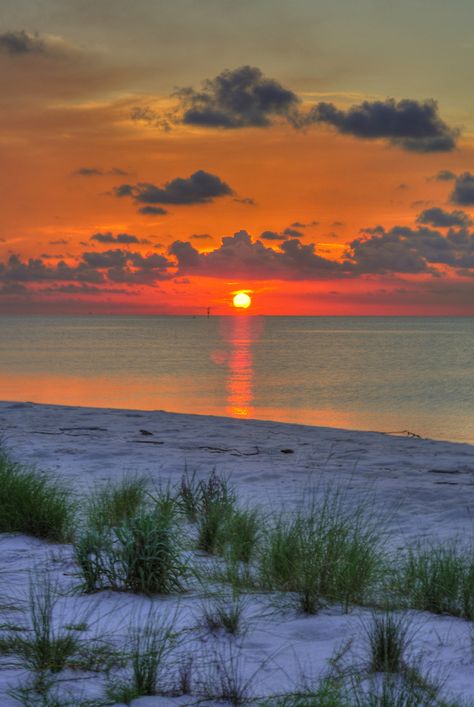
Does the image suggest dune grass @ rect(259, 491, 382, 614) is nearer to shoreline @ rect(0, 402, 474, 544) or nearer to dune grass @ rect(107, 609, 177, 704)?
dune grass @ rect(107, 609, 177, 704)

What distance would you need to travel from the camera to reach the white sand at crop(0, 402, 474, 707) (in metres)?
3.90

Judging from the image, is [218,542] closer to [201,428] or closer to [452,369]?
[201,428]

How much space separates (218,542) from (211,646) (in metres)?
2.13

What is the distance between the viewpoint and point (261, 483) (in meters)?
9.86

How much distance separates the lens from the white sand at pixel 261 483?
3.90 m

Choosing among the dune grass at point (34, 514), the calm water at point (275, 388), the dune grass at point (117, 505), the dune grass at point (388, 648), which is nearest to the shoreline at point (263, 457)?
the dune grass at point (117, 505)

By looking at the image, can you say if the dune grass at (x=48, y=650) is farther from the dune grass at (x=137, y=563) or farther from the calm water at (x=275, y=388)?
the calm water at (x=275, y=388)

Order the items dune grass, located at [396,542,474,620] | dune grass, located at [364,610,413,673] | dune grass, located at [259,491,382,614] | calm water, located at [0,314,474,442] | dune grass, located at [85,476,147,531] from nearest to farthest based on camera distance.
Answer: dune grass, located at [364,610,413,673]
dune grass, located at [396,542,474,620]
dune grass, located at [259,491,382,614]
dune grass, located at [85,476,147,531]
calm water, located at [0,314,474,442]

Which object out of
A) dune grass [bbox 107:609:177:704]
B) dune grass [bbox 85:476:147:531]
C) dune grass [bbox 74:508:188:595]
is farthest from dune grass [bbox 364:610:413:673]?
dune grass [bbox 85:476:147:531]

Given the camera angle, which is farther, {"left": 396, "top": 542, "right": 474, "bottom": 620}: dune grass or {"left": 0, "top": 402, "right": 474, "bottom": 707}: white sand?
{"left": 396, "top": 542, "right": 474, "bottom": 620}: dune grass

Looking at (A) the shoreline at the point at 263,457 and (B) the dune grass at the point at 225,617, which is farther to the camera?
(A) the shoreline at the point at 263,457

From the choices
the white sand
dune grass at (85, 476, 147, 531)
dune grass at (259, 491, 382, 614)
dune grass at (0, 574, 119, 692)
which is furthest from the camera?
dune grass at (85, 476, 147, 531)

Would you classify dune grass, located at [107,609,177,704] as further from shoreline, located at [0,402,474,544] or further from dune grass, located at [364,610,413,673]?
shoreline, located at [0,402,474,544]

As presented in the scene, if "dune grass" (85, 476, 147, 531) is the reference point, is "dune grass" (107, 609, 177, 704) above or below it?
below
